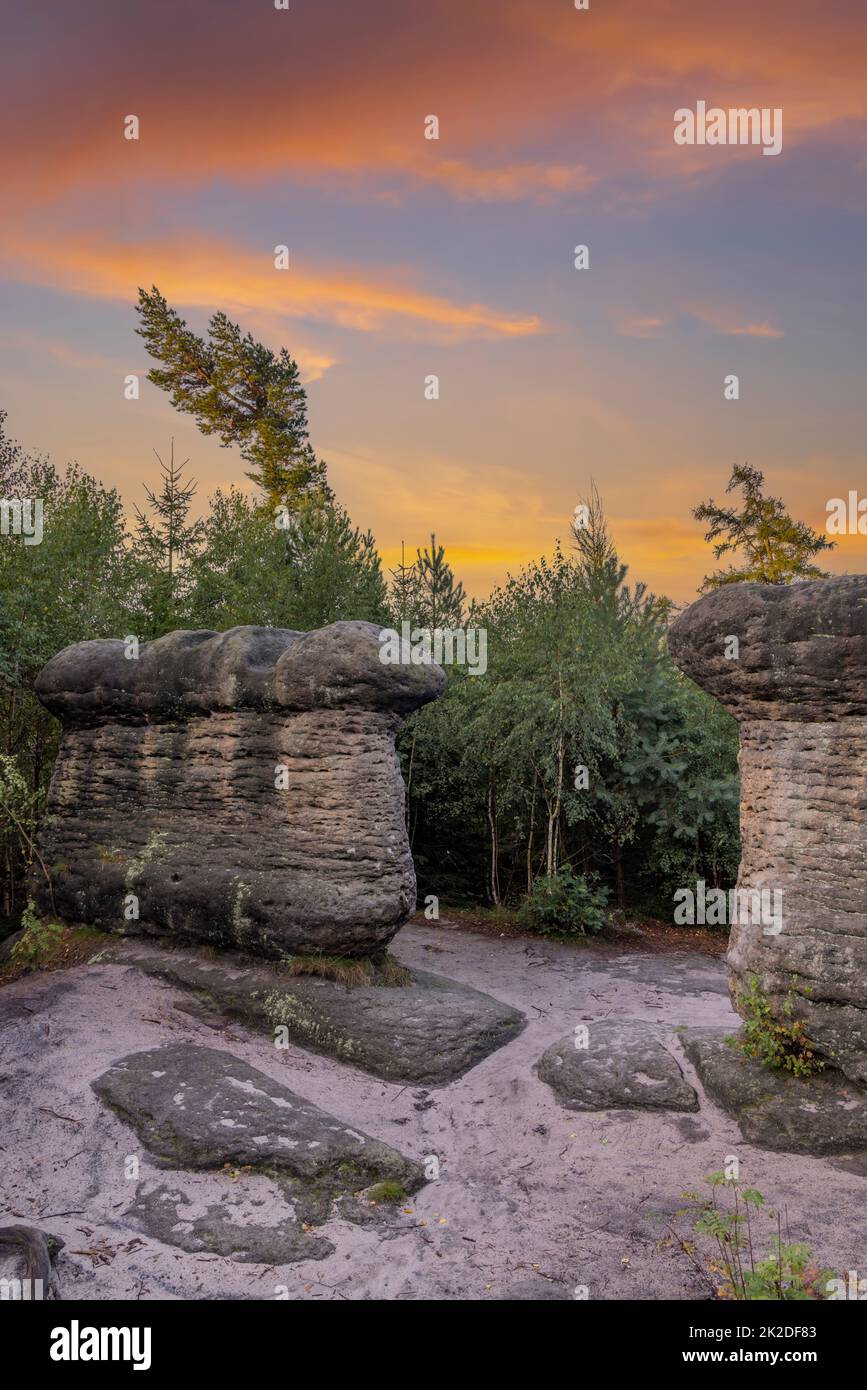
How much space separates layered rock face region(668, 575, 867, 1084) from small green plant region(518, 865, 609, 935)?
716 cm

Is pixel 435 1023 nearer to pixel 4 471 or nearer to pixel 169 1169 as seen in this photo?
pixel 169 1169

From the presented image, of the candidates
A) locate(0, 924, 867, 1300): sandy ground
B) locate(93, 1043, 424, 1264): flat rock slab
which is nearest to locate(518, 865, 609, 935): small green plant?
locate(0, 924, 867, 1300): sandy ground

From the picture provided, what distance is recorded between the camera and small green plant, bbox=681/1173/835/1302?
4344 millimetres

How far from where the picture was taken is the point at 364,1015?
29.7 feet

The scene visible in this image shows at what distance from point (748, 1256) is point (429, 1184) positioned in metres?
2.50

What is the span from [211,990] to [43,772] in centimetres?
843

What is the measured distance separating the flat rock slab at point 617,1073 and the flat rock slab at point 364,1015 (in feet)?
3.45

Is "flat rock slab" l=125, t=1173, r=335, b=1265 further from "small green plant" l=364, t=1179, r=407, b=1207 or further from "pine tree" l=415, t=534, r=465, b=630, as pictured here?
"pine tree" l=415, t=534, r=465, b=630

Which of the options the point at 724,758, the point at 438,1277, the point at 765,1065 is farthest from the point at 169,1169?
the point at 724,758

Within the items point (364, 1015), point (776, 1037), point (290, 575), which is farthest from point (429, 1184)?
point (290, 575)

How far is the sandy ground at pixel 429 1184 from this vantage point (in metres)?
5.25

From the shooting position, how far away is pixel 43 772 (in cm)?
1625

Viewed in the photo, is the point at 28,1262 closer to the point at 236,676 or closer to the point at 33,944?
the point at 236,676

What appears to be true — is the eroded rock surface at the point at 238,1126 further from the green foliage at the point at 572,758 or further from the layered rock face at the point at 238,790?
the green foliage at the point at 572,758
